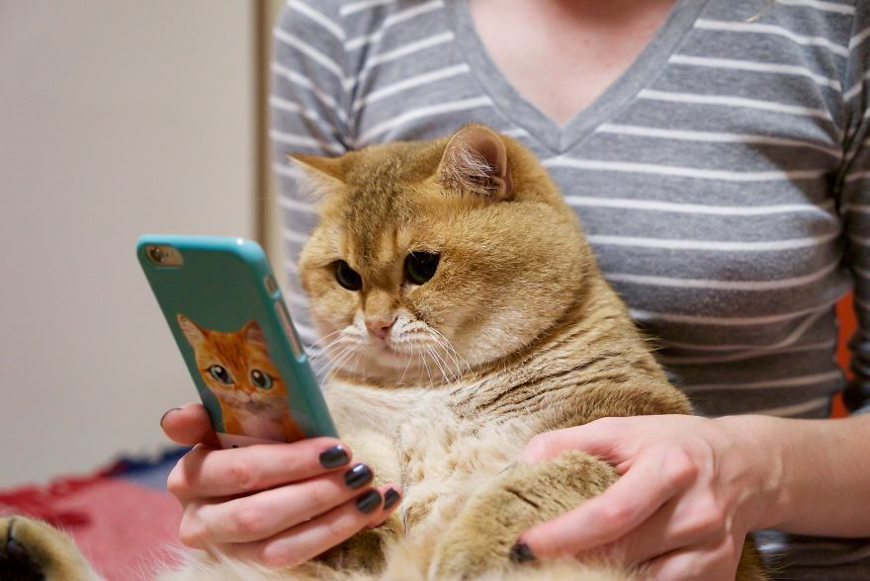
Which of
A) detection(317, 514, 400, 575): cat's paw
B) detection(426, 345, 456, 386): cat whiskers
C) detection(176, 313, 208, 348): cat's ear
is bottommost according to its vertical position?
detection(317, 514, 400, 575): cat's paw

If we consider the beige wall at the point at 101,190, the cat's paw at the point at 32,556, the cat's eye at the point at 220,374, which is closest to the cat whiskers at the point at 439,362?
the cat's eye at the point at 220,374

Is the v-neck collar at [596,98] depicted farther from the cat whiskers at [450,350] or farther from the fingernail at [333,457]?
the fingernail at [333,457]

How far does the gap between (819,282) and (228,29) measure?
2.02 metres

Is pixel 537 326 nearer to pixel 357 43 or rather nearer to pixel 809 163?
pixel 809 163

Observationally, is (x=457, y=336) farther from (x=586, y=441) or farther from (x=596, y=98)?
(x=596, y=98)

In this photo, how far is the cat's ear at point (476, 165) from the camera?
0.97 m

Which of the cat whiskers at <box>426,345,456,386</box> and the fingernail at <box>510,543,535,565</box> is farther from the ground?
the cat whiskers at <box>426,345,456,386</box>

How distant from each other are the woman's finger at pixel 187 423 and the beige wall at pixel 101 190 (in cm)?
175

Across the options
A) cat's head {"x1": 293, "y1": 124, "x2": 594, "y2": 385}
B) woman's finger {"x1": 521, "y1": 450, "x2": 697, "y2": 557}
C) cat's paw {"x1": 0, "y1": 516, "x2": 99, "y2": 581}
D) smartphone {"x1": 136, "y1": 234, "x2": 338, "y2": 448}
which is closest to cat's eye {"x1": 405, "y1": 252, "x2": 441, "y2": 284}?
cat's head {"x1": 293, "y1": 124, "x2": 594, "y2": 385}

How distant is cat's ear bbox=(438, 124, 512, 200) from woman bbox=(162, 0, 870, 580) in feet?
0.60

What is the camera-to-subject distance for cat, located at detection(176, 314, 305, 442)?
774 millimetres

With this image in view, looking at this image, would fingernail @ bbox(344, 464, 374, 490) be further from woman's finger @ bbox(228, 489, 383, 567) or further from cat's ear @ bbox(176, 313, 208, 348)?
cat's ear @ bbox(176, 313, 208, 348)

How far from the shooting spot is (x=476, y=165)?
100 cm

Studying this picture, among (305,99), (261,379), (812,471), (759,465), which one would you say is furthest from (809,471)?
(305,99)
